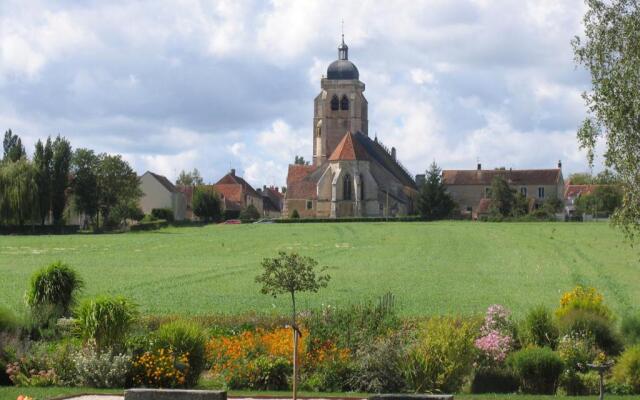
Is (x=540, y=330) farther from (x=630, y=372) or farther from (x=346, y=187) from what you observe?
(x=346, y=187)

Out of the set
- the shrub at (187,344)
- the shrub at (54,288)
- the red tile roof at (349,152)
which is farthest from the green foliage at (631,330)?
the red tile roof at (349,152)

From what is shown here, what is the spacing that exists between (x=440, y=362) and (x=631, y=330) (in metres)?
5.66

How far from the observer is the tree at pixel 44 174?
8962cm

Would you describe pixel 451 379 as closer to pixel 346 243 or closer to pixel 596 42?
pixel 596 42

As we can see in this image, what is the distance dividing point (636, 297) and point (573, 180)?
161168 millimetres

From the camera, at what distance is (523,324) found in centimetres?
2078

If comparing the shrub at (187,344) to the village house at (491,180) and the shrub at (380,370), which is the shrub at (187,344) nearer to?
the shrub at (380,370)

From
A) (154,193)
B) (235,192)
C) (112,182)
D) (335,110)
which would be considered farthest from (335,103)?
(112,182)

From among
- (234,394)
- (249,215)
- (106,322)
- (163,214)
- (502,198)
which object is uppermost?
(502,198)

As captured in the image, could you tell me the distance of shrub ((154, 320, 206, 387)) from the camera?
725 inches

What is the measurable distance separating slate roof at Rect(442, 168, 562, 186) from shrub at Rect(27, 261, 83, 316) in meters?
127

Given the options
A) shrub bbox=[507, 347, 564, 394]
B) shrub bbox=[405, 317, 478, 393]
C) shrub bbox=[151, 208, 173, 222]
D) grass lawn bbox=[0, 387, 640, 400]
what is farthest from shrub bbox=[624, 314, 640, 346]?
shrub bbox=[151, 208, 173, 222]

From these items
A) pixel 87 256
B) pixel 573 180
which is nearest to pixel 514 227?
pixel 87 256

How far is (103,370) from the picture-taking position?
58.5 feet
